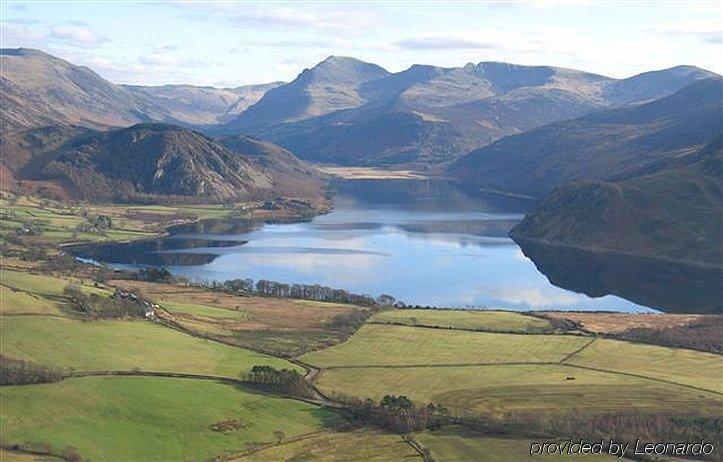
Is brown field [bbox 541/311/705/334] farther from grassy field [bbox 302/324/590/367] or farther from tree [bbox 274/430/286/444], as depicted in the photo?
tree [bbox 274/430/286/444]

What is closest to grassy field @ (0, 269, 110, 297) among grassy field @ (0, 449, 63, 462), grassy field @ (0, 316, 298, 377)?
grassy field @ (0, 316, 298, 377)

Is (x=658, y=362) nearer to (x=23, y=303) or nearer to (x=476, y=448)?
(x=476, y=448)

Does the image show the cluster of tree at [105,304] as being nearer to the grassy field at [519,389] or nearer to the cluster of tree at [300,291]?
the cluster of tree at [300,291]

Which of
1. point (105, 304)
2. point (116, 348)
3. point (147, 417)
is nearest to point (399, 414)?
point (147, 417)

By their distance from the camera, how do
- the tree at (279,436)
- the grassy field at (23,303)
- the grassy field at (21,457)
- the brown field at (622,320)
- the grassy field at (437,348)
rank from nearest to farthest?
1. the grassy field at (21,457)
2. the tree at (279,436)
3. the grassy field at (437,348)
4. the grassy field at (23,303)
5. the brown field at (622,320)

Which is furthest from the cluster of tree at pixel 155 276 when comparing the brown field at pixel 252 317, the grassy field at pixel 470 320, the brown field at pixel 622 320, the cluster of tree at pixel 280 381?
the cluster of tree at pixel 280 381

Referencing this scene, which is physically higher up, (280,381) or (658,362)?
(658,362)
